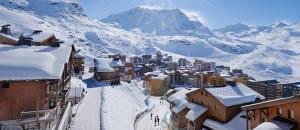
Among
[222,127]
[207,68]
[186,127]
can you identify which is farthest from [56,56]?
[207,68]

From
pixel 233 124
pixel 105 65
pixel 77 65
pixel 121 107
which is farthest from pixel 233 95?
pixel 77 65

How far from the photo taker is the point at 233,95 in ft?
126

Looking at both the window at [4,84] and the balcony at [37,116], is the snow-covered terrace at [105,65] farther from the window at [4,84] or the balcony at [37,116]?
the window at [4,84]

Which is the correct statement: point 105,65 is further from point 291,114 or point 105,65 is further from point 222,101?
point 291,114

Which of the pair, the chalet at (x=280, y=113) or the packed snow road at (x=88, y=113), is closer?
the chalet at (x=280, y=113)

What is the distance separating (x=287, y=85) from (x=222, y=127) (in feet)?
162

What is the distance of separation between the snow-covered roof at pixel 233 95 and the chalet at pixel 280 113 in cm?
1054

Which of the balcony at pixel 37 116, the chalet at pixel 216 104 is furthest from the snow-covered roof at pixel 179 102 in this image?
the balcony at pixel 37 116

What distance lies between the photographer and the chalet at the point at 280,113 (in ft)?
73.2

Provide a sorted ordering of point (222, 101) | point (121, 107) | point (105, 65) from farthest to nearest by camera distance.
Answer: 1. point (105, 65)
2. point (121, 107)
3. point (222, 101)

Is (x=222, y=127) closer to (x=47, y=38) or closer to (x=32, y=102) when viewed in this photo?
(x=32, y=102)

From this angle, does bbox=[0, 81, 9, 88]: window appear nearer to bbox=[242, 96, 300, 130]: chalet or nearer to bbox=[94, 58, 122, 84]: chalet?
bbox=[242, 96, 300, 130]: chalet

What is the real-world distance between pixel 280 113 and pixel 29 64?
64.8 feet

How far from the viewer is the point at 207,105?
40.6m
